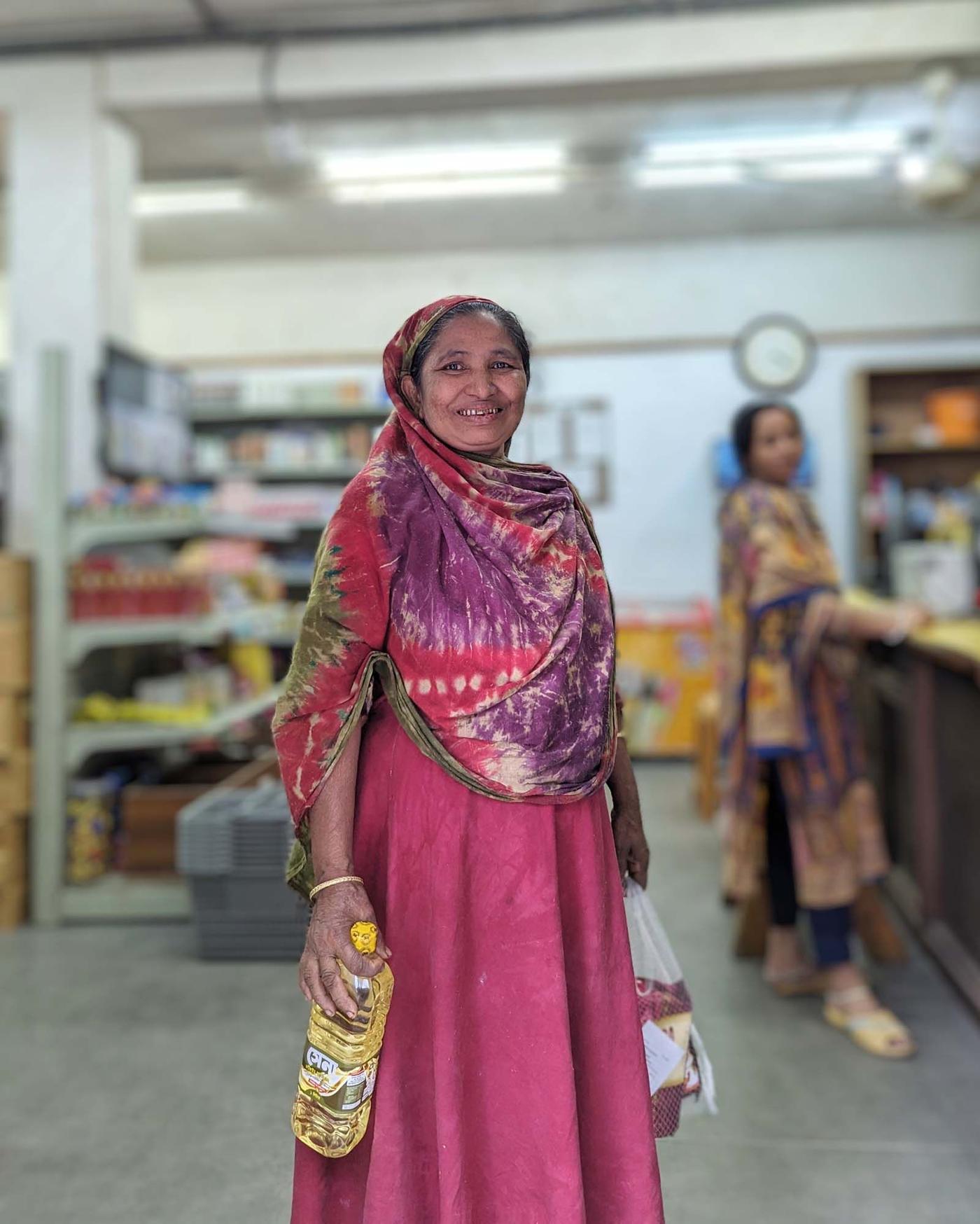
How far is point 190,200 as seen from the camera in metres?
5.68

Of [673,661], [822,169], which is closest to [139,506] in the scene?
[673,661]

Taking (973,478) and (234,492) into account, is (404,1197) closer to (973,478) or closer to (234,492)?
(234,492)

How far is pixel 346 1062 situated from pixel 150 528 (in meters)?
2.58

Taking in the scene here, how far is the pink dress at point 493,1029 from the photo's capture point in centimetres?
113

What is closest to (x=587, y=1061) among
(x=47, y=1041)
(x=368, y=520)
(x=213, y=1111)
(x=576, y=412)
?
(x=368, y=520)

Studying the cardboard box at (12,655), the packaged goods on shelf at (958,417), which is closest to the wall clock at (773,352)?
the packaged goods on shelf at (958,417)

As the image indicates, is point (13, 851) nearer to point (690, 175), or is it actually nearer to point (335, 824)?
point (335, 824)

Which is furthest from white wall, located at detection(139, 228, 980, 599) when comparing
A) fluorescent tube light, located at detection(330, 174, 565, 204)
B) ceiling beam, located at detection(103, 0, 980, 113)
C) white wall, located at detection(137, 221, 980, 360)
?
ceiling beam, located at detection(103, 0, 980, 113)

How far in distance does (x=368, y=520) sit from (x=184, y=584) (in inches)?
95.3

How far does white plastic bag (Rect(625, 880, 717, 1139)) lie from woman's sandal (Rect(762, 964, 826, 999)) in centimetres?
125

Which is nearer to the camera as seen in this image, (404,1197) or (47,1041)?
(404,1197)

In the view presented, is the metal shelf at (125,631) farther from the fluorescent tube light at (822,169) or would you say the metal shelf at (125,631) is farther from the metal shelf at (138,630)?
A: the fluorescent tube light at (822,169)

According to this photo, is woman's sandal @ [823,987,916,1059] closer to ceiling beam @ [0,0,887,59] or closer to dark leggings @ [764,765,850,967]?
dark leggings @ [764,765,850,967]

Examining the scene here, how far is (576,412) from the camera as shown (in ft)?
7.51
